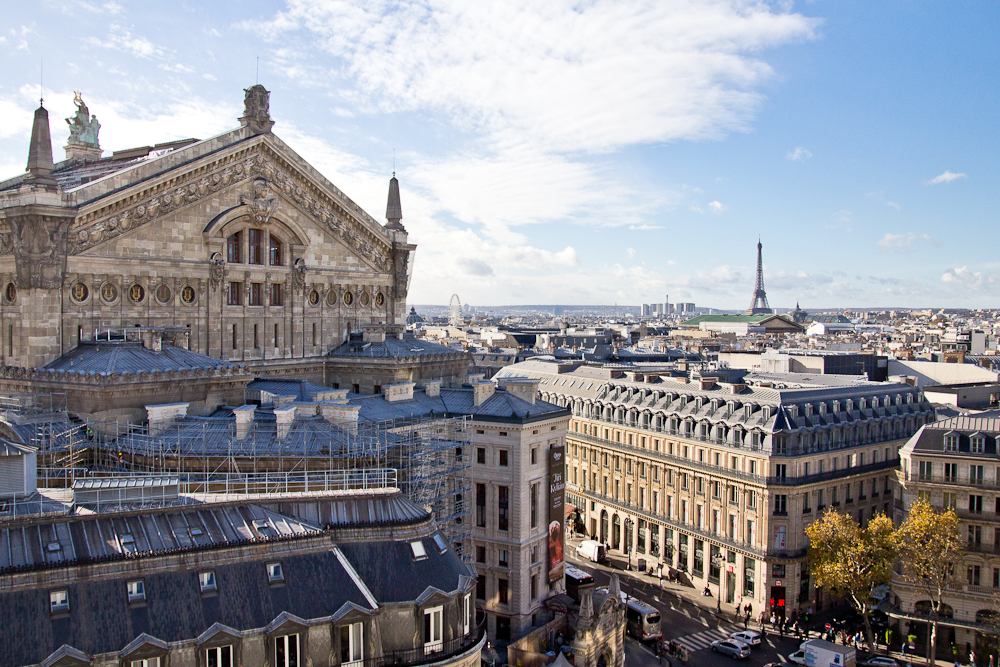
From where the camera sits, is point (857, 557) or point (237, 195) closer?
point (237, 195)

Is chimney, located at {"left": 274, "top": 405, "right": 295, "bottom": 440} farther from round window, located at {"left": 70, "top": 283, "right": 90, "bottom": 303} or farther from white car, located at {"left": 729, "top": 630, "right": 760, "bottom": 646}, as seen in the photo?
white car, located at {"left": 729, "top": 630, "right": 760, "bottom": 646}

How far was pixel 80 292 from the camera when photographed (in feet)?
160

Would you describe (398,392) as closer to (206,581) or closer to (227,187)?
(227,187)

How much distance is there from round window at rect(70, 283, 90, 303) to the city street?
39.9 metres

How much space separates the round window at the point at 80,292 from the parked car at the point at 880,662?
54166 mm

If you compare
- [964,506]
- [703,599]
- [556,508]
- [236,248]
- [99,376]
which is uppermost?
[236,248]

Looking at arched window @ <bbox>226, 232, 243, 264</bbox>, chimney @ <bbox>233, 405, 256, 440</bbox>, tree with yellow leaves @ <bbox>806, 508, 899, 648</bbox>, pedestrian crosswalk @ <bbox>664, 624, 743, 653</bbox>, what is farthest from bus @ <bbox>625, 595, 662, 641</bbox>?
arched window @ <bbox>226, 232, 243, 264</bbox>

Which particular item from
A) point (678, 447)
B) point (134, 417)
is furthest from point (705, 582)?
point (134, 417)

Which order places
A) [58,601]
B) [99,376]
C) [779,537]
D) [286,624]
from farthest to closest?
[779,537], [99,376], [286,624], [58,601]

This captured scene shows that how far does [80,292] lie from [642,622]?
141 feet

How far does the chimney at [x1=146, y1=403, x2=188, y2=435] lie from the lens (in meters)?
45.4

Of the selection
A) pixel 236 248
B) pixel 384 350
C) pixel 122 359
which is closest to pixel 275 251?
pixel 236 248

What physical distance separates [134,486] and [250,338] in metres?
23.0

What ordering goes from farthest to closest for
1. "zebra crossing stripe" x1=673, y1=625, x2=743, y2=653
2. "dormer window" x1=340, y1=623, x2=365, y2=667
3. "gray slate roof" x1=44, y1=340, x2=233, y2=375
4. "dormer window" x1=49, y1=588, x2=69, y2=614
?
"zebra crossing stripe" x1=673, y1=625, x2=743, y2=653 → "gray slate roof" x1=44, y1=340, x2=233, y2=375 → "dormer window" x1=340, y1=623, x2=365, y2=667 → "dormer window" x1=49, y1=588, x2=69, y2=614
